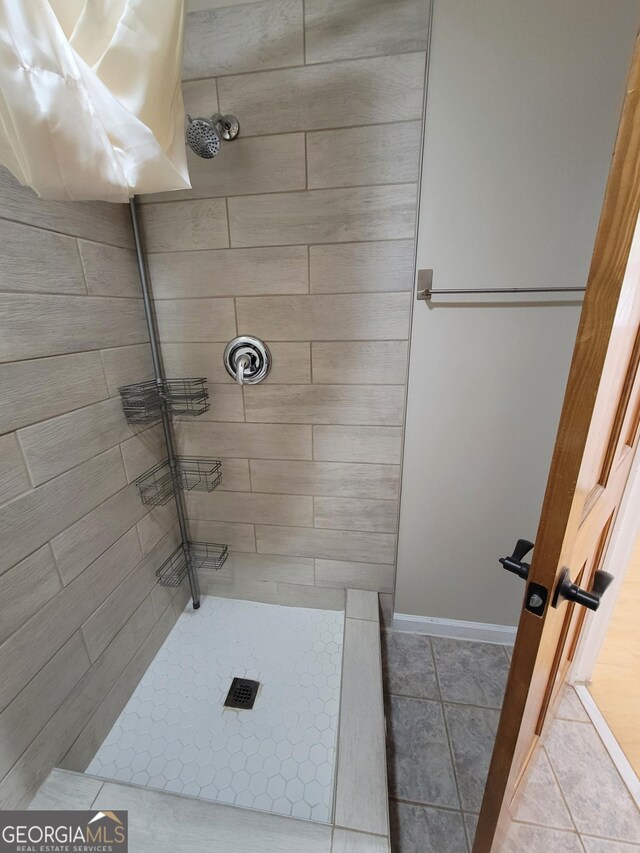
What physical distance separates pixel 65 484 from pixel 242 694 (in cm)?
97

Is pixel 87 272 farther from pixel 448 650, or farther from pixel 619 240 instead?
pixel 448 650

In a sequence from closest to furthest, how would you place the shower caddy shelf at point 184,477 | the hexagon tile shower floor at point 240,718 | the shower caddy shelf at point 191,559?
the hexagon tile shower floor at point 240,718 → the shower caddy shelf at point 184,477 → the shower caddy shelf at point 191,559

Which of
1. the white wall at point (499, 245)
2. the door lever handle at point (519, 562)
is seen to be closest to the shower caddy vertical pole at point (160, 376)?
the white wall at point (499, 245)

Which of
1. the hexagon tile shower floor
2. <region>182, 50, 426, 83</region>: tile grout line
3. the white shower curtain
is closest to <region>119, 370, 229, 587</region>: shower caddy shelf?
the hexagon tile shower floor

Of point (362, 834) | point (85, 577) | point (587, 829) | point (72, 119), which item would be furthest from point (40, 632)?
point (587, 829)

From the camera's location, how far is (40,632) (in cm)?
87

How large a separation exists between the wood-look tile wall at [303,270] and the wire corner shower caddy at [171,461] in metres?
0.05

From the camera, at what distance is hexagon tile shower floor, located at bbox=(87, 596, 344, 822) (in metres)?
1.01

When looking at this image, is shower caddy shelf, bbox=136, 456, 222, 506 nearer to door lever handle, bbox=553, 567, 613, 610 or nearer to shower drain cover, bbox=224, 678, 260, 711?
shower drain cover, bbox=224, 678, 260, 711

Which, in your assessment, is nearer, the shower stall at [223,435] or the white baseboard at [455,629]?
the shower stall at [223,435]

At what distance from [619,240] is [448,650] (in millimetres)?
1587

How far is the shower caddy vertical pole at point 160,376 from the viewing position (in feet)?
3.77

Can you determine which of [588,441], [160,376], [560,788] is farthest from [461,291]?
[560,788]

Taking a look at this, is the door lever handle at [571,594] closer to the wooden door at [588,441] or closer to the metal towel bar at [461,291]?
the wooden door at [588,441]
